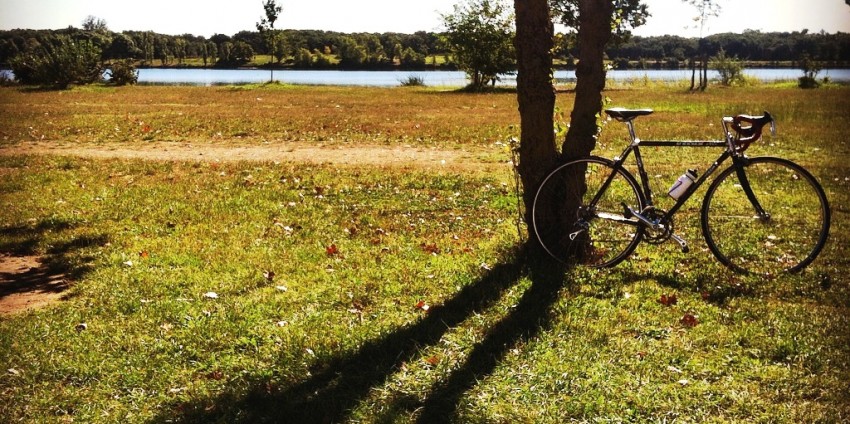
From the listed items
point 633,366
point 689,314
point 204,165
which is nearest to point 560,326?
point 633,366

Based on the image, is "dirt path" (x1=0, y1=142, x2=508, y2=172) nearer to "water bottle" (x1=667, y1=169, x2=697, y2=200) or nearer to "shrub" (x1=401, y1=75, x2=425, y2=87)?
"water bottle" (x1=667, y1=169, x2=697, y2=200)

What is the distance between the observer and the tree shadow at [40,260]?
5680 millimetres

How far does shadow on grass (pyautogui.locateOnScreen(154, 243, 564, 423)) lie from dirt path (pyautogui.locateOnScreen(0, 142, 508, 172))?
6.61 metres

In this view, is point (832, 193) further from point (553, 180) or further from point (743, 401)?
point (743, 401)

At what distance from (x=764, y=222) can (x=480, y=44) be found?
1458 inches

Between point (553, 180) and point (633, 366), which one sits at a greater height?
point (553, 180)

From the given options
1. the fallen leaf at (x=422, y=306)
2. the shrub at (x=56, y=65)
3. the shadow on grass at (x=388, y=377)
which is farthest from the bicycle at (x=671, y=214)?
the shrub at (x=56, y=65)

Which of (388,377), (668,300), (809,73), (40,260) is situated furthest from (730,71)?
(388,377)

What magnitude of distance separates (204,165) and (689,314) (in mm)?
9367

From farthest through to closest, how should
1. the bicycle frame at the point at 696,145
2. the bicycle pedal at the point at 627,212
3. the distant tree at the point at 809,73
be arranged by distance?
the distant tree at the point at 809,73 < the bicycle pedal at the point at 627,212 < the bicycle frame at the point at 696,145

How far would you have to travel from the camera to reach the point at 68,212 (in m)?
8.17

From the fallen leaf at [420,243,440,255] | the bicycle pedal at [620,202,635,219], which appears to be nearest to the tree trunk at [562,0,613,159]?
the bicycle pedal at [620,202,635,219]

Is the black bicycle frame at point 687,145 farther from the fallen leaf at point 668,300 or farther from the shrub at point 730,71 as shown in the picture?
the shrub at point 730,71

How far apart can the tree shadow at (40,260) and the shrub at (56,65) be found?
33560mm
